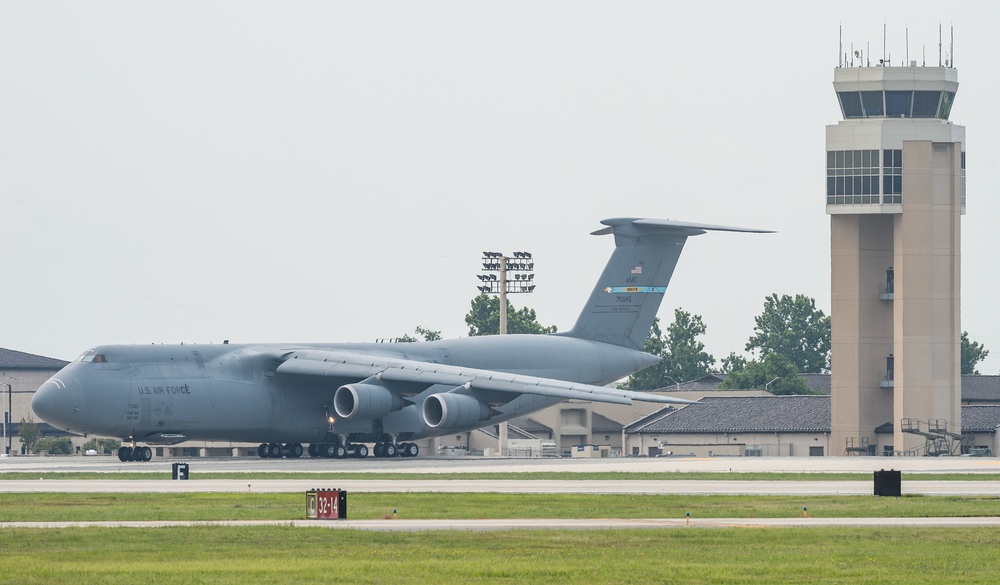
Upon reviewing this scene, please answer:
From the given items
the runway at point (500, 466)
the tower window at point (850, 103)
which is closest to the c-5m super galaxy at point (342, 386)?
the runway at point (500, 466)

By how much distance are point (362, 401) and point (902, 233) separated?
28.3 meters

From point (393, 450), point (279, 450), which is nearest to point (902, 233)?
point (393, 450)


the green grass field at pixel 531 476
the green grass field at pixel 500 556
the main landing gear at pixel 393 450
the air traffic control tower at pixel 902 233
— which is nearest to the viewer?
the green grass field at pixel 500 556

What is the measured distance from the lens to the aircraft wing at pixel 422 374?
54844 mm

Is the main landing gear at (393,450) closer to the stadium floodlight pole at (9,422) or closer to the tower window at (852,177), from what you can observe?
the tower window at (852,177)

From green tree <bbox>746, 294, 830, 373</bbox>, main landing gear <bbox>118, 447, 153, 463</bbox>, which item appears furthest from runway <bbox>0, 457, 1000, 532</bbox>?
green tree <bbox>746, 294, 830, 373</bbox>

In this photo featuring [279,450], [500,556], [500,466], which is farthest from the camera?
[279,450]

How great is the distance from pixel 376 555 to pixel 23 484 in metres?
21.0

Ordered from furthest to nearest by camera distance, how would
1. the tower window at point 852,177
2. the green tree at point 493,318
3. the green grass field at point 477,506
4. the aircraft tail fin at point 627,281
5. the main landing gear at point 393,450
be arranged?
the green tree at point 493,318 < the tower window at point 852,177 < the aircraft tail fin at point 627,281 < the main landing gear at point 393,450 < the green grass field at point 477,506

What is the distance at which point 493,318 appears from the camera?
425ft

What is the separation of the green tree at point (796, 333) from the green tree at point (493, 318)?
24.4 meters

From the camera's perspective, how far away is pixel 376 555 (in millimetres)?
22391

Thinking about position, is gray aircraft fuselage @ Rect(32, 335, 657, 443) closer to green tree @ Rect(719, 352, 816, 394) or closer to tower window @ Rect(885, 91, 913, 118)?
tower window @ Rect(885, 91, 913, 118)

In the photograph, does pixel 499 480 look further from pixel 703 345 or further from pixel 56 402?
pixel 703 345
